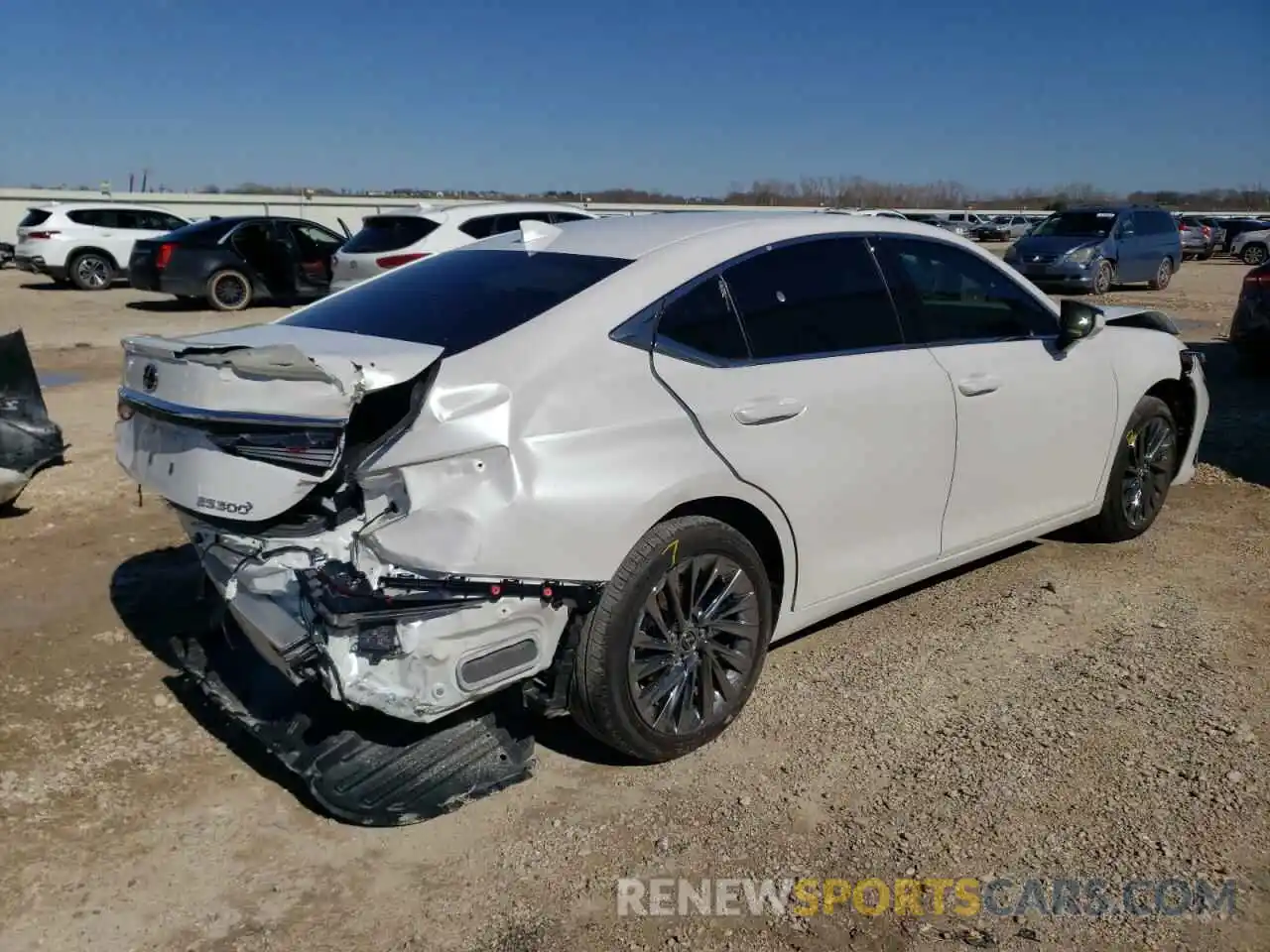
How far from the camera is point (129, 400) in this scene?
10.9 feet

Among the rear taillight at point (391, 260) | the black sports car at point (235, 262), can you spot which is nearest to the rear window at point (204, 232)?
the black sports car at point (235, 262)

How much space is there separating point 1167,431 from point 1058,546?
79 cm

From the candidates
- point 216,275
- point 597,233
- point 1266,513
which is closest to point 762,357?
point 597,233

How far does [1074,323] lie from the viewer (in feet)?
15.0

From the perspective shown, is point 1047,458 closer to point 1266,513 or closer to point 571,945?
point 1266,513

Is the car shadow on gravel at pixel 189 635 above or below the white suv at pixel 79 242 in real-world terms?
above

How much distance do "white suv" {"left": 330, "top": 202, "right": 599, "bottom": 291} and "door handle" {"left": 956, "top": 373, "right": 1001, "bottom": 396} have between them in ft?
27.1

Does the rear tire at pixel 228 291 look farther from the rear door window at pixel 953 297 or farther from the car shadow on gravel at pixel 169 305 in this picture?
the rear door window at pixel 953 297

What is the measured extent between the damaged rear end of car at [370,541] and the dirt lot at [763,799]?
0.23 meters

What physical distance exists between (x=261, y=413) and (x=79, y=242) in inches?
768

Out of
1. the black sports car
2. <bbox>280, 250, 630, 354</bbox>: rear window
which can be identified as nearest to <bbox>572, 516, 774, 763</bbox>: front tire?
<bbox>280, 250, 630, 354</bbox>: rear window

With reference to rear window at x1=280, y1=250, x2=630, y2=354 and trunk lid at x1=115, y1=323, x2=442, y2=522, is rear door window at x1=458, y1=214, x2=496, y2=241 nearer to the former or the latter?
rear window at x1=280, y1=250, x2=630, y2=354

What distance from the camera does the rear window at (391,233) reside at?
12.2 m

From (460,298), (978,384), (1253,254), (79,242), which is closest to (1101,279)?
(1253,254)
